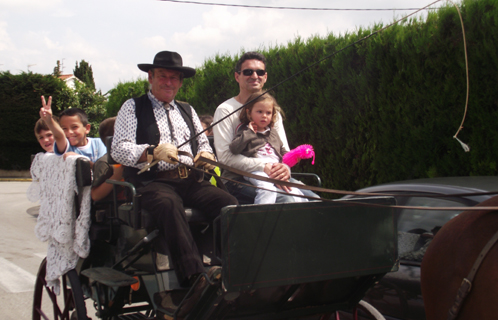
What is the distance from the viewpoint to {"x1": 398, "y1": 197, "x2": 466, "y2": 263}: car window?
9.81 feet

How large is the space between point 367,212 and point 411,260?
86 centimetres

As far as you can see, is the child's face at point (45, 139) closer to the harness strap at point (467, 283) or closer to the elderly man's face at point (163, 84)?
the elderly man's face at point (163, 84)

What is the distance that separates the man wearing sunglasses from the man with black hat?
179 mm

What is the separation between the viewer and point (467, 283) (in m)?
1.94

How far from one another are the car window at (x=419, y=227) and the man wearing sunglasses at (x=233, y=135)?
0.65 m

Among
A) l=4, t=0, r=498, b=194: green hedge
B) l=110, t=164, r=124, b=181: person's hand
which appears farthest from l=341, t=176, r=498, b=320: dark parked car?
l=4, t=0, r=498, b=194: green hedge

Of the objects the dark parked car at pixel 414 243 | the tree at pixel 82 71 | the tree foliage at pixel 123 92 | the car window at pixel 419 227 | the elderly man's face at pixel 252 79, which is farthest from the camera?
the tree at pixel 82 71

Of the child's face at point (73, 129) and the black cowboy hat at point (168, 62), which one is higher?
the black cowboy hat at point (168, 62)

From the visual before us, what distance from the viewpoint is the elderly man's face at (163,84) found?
3430 mm

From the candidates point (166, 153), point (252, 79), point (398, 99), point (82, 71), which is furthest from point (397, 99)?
point (82, 71)

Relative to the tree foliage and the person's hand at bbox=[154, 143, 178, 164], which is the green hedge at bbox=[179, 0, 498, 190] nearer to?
the person's hand at bbox=[154, 143, 178, 164]

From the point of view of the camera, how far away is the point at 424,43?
5.45 meters

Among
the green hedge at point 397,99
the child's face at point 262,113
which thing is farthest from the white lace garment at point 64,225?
the green hedge at point 397,99

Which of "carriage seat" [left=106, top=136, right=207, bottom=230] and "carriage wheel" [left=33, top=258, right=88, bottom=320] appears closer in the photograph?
"carriage seat" [left=106, top=136, right=207, bottom=230]
